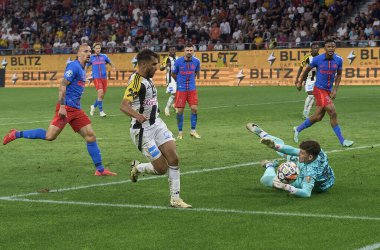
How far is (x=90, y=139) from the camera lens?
12.6 m

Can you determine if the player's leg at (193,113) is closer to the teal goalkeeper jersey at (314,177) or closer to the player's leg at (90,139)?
the player's leg at (90,139)

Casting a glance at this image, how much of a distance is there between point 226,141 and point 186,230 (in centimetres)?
902

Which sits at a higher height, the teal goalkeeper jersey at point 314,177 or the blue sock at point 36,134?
the blue sock at point 36,134

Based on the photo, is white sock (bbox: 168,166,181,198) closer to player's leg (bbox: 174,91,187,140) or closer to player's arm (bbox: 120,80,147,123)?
player's arm (bbox: 120,80,147,123)

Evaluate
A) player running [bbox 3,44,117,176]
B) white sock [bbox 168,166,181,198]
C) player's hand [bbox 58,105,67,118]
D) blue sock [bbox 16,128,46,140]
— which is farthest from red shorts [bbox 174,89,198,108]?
white sock [bbox 168,166,181,198]

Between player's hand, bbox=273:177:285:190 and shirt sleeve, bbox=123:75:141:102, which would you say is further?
player's hand, bbox=273:177:285:190

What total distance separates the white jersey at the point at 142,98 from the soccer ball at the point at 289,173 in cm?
184

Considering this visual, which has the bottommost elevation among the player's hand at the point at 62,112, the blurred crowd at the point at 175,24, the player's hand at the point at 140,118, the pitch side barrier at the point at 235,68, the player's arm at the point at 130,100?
the pitch side barrier at the point at 235,68

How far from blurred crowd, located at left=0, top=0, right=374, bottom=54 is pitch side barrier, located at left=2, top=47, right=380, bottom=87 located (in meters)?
0.67

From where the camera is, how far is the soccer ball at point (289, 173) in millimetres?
10391

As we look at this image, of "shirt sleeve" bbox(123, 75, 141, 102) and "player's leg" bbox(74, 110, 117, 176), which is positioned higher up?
"shirt sleeve" bbox(123, 75, 141, 102)

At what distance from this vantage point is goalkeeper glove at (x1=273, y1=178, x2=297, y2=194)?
32.9ft

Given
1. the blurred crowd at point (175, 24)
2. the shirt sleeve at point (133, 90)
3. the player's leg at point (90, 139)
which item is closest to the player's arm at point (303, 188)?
the shirt sleeve at point (133, 90)

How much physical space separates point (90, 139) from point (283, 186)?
12.0 feet
